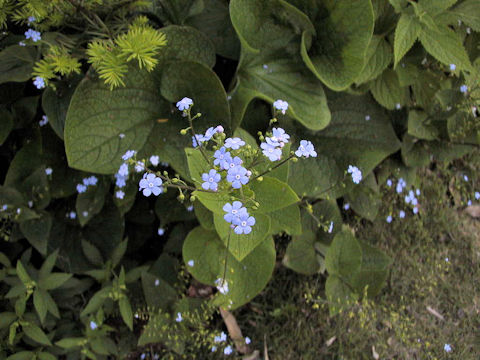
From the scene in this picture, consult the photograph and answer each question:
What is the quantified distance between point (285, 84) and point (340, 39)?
A: 1.09 ft

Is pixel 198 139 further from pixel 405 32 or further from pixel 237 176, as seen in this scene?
pixel 405 32

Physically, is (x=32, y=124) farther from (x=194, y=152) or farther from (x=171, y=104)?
(x=194, y=152)

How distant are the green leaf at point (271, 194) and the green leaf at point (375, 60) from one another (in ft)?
2.86

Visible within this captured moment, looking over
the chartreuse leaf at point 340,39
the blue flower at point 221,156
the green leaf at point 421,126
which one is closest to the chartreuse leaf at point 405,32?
the chartreuse leaf at point 340,39

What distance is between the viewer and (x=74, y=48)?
174 centimetres

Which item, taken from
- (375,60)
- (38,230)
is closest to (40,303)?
(38,230)

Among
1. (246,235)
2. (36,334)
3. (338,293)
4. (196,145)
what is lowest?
(338,293)

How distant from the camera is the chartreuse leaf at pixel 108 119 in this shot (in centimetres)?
182

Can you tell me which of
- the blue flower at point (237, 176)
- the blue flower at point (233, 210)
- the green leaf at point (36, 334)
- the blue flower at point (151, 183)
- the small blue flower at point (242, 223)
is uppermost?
the blue flower at point (237, 176)

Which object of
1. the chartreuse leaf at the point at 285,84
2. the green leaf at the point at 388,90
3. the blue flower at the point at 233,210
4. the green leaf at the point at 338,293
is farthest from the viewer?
the green leaf at the point at 388,90

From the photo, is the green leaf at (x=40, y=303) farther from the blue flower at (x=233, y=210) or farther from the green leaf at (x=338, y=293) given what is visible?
the green leaf at (x=338, y=293)

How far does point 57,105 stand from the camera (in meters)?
1.93

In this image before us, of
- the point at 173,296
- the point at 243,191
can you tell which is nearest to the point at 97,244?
the point at 173,296

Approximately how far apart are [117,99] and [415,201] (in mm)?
1757
